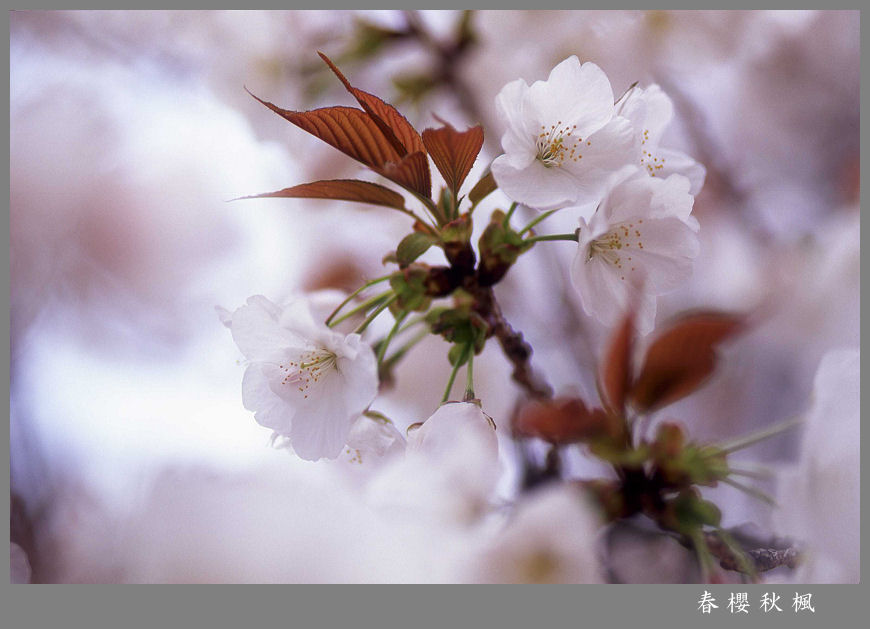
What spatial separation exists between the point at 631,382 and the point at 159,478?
662mm

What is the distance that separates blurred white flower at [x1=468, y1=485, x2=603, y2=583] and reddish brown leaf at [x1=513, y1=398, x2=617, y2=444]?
0.21ft

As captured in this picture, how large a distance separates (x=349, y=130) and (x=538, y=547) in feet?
1.17

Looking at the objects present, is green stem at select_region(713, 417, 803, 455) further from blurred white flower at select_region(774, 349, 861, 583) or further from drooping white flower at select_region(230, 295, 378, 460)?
drooping white flower at select_region(230, 295, 378, 460)

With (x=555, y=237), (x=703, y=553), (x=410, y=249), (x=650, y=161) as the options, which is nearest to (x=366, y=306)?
(x=410, y=249)

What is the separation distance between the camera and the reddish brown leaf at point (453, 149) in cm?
46

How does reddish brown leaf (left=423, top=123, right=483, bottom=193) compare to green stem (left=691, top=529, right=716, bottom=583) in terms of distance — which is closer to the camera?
reddish brown leaf (left=423, top=123, right=483, bottom=193)

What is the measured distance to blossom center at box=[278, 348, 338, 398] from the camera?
0.48m

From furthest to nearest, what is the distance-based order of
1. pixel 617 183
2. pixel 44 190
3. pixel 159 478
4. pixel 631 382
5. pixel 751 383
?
1. pixel 751 383
2. pixel 44 190
3. pixel 159 478
4. pixel 631 382
5. pixel 617 183

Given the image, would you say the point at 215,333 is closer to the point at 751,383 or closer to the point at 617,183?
the point at 617,183

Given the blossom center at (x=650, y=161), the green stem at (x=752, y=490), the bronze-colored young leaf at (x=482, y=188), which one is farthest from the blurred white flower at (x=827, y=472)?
the bronze-colored young leaf at (x=482, y=188)

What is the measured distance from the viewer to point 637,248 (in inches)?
19.7

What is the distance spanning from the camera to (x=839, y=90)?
3.42 ft

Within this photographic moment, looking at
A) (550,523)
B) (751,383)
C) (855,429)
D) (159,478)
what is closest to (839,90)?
(751,383)

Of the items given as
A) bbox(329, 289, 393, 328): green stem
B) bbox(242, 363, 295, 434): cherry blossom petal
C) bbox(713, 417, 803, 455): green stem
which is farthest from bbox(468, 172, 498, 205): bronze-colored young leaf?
bbox(713, 417, 803, 455): green stem
